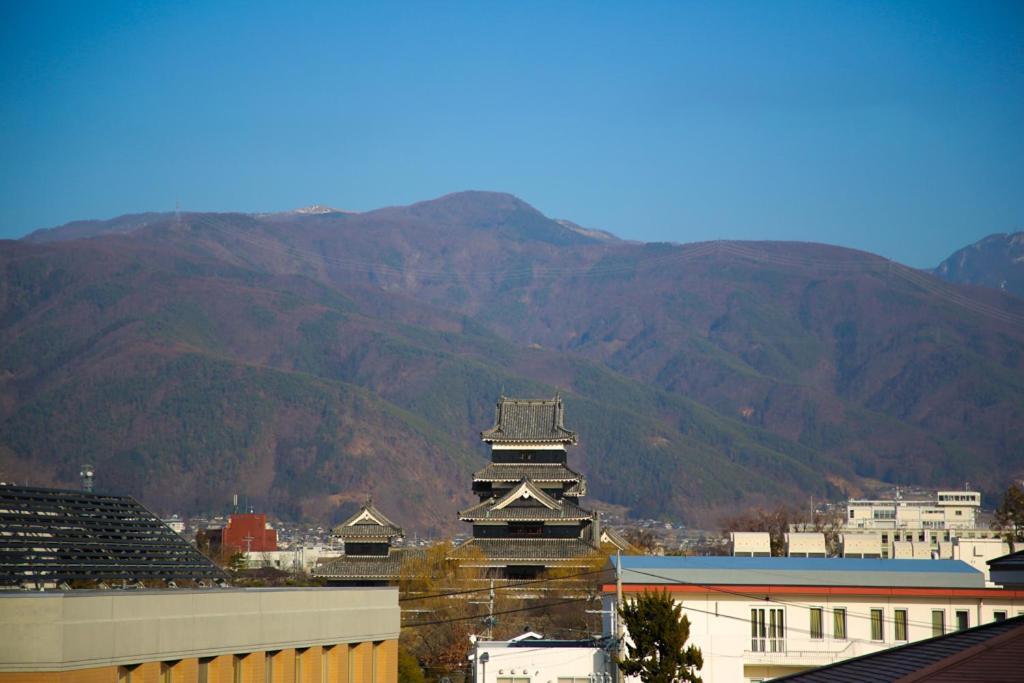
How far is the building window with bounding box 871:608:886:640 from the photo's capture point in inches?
2002

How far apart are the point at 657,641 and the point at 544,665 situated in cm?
619

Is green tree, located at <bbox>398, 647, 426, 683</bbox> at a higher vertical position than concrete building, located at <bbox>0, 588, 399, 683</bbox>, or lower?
lower

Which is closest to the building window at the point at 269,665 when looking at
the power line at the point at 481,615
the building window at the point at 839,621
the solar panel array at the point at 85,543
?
the solar panel array at the point at 85,543

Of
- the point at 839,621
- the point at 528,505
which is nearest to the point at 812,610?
the point at 839,621

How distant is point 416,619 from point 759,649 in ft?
103

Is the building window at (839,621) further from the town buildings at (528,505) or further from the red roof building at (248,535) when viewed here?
the red roof building at (248,535)

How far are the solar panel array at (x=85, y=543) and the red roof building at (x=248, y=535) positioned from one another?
143 meters

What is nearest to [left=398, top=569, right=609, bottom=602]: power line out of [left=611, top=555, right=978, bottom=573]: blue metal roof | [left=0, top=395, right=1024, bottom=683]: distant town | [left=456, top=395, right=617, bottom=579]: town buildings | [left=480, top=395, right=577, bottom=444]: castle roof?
[left=0, top=395, right=1024, bottom=683]: distant town

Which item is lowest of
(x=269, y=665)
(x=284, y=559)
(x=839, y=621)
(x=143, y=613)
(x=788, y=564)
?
(x=284, y=559)

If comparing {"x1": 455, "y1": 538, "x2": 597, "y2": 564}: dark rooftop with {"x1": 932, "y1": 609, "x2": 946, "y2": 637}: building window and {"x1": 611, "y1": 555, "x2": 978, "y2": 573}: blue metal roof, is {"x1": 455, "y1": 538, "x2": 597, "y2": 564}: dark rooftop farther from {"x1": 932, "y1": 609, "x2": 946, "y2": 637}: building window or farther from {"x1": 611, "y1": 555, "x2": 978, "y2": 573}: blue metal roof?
{"x1": 932, "y1": 609, "x2": 946, "y2": 637}: building window

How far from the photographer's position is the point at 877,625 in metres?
51.0

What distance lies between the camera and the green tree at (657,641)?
44.7 meters

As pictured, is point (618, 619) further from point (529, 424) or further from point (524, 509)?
point (529, 424)

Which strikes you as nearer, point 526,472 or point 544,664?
point 544,664
